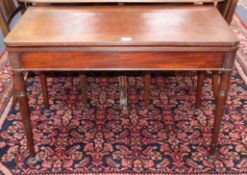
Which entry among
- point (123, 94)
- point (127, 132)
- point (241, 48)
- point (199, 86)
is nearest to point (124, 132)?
point (127, 132)

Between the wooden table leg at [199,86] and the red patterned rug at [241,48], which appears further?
the red patterned rug at [241,48]

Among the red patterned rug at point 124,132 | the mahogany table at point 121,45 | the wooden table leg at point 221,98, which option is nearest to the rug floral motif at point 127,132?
the red patterned rug at point 124,132

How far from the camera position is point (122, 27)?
154cm

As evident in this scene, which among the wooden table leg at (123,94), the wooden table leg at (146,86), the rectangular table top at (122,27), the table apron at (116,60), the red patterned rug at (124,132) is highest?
the rectangular table top at (122,27)

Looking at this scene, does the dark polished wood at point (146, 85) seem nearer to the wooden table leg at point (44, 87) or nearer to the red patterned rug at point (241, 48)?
the wooden table leg at point (44, 87)

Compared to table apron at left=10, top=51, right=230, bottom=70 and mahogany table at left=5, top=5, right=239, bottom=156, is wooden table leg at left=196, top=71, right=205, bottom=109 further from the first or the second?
table apron at left=10, top=51, right=230, bottom=70

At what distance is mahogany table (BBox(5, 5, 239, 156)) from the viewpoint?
4.63ft

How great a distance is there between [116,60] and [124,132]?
695mm

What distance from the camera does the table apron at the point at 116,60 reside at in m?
1.44

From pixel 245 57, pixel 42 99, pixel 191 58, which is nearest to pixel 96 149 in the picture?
pixel 42 99

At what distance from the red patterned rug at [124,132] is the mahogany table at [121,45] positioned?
404 millimetres

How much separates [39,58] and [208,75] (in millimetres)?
1407

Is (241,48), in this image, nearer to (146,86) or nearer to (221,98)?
(146,86)

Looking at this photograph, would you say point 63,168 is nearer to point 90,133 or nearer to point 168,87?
point 90,133
